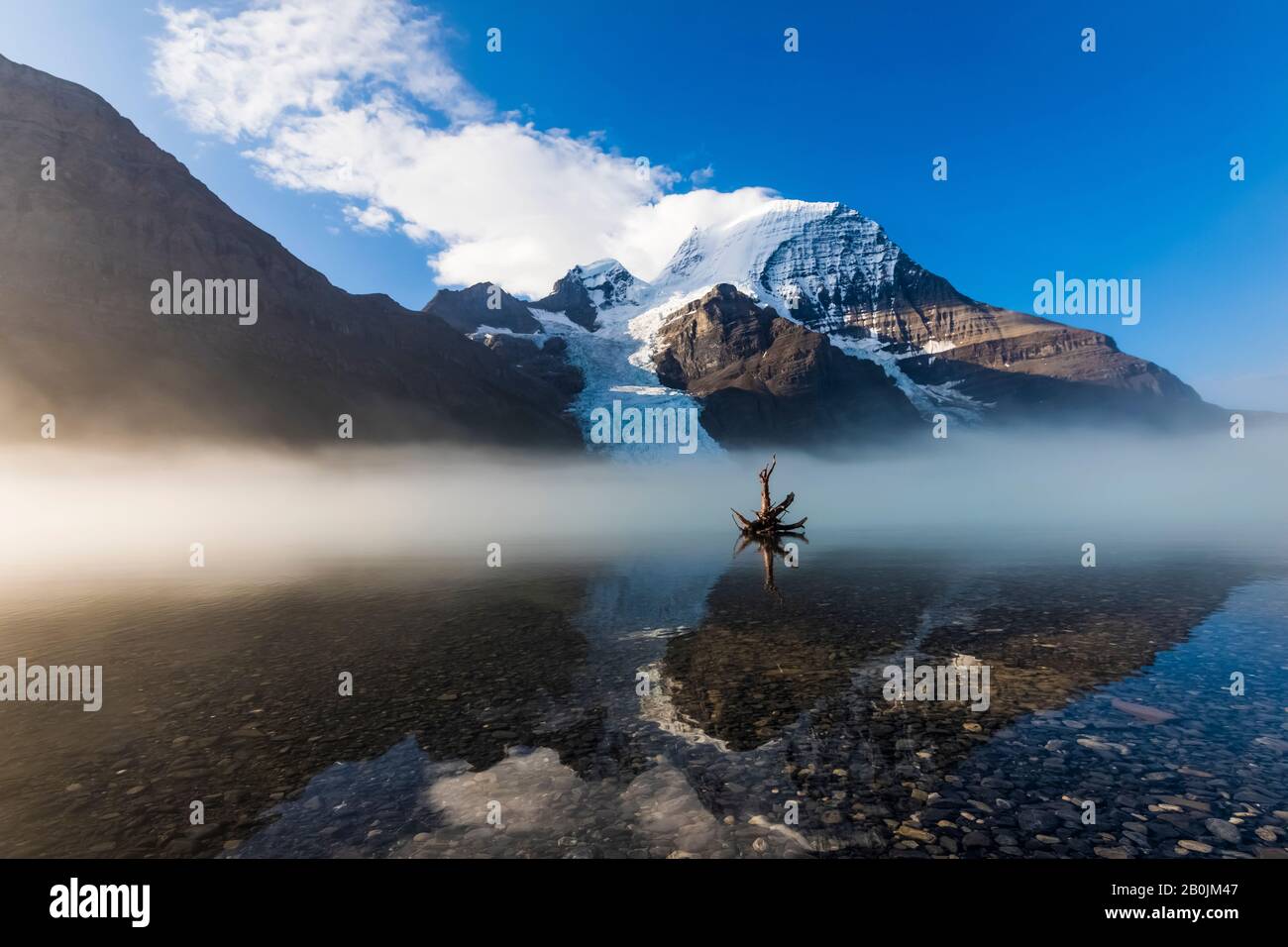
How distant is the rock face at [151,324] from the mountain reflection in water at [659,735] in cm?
12818

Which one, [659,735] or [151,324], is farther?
[151,324]

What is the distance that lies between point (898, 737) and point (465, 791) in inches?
329

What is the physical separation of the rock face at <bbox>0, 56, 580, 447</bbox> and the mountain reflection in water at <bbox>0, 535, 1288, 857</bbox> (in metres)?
128

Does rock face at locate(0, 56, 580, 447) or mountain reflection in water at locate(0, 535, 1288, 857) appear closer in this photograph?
mountain reflection in water at locate(0, 535, 1288, 857)

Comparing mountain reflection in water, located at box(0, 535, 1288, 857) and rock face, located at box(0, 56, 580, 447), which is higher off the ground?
rock face, located at box(0, 56, 580, 447)

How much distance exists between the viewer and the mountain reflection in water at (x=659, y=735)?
27.0 feet

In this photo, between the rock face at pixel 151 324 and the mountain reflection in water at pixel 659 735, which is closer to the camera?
the mountain reflection in water at pixel 659 735

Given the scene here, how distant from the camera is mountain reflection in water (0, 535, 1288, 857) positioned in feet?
27.0

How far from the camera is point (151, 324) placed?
441 feet

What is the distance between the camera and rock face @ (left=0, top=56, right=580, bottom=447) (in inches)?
4641

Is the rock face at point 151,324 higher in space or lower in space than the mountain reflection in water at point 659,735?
higher

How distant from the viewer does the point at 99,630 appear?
2347cm

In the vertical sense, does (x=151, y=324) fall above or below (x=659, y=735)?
above

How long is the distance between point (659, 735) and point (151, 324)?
175 m
